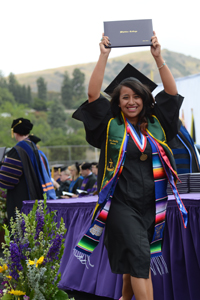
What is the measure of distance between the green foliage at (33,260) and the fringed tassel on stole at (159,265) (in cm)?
78

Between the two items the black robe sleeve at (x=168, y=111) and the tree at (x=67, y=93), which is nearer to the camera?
the black robe sleeve at (x=168, y=111)

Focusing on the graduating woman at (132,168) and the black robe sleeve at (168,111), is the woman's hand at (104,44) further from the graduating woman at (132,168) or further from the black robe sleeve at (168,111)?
the black robe sleeve at (168,111)

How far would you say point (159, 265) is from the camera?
3.22m

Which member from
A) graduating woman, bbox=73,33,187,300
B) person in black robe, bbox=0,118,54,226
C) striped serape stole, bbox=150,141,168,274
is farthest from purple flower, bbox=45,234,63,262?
person in black robe, bbox=0,118,54,226

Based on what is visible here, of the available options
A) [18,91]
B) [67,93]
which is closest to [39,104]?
[18,91]

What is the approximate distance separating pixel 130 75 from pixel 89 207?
1.68m

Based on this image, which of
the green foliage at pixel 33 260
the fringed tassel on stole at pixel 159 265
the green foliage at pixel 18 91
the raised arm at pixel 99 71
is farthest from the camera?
the green foliage at pixel 18 91

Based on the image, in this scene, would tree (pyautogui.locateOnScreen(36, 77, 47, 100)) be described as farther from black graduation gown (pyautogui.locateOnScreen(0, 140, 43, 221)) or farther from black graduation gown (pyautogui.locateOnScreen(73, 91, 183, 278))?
black graduation gown (pyautogui.locateOnScreen(73, 91, 183, 278))

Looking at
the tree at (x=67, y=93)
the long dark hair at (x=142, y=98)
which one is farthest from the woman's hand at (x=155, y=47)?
the tree at (x=67, y=93)

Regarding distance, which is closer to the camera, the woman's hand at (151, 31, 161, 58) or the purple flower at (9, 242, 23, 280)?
the purple flower at (9, 242, 23, 280)

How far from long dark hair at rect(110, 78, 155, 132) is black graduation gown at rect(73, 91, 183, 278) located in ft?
0.23

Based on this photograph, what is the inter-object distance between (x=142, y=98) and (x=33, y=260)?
4.48 feet

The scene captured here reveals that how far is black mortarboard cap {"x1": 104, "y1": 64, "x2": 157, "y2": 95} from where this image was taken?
3207 millimetres

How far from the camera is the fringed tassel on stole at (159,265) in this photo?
318 cm
